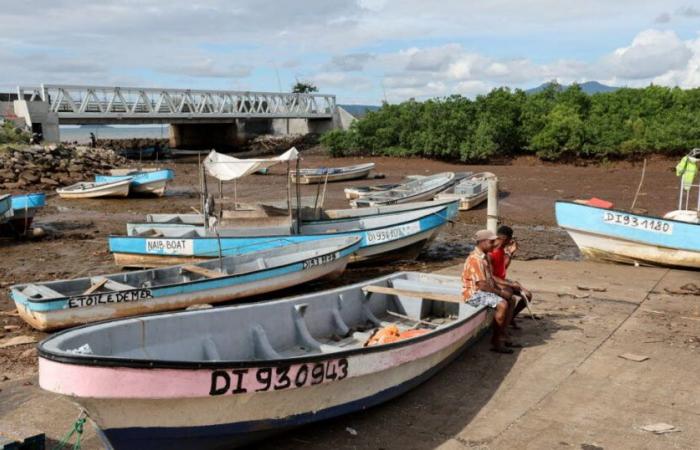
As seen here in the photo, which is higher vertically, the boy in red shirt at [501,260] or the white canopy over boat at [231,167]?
the white canopy over boat at [231,167]

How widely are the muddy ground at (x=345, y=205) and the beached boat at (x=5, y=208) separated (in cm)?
76

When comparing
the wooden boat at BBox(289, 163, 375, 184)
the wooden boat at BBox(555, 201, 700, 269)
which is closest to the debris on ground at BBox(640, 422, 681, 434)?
the wooden boat at BBox(555, 201, 700, 269)

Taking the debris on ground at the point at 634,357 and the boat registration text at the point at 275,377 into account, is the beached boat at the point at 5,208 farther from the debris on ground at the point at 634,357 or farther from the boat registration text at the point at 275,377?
the debris on ground at the point at 634,357

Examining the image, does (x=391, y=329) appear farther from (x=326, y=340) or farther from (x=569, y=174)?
(x=569, y=174)

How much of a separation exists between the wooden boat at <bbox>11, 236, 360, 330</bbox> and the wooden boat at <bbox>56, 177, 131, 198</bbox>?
16.0m

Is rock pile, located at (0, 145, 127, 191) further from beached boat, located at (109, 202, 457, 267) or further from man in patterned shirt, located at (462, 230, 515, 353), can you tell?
man in patterned shirt, located at (462, 230, 515, 353)

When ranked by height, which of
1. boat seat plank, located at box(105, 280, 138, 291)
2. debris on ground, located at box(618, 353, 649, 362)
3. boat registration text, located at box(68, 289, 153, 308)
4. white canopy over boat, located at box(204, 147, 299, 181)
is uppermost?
white canopy over boat, located at box(204, 147, 299, 181)

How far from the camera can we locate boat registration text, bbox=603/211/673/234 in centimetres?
1397

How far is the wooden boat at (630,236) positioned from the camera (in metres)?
13.9

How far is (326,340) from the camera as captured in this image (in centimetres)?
851

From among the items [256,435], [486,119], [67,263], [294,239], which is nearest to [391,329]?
[256,435]

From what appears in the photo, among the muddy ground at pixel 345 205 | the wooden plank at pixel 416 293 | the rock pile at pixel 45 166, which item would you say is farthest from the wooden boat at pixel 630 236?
the rock pile at pixel 45 166

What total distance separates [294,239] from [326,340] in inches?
229

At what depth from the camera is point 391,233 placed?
1483 cm
